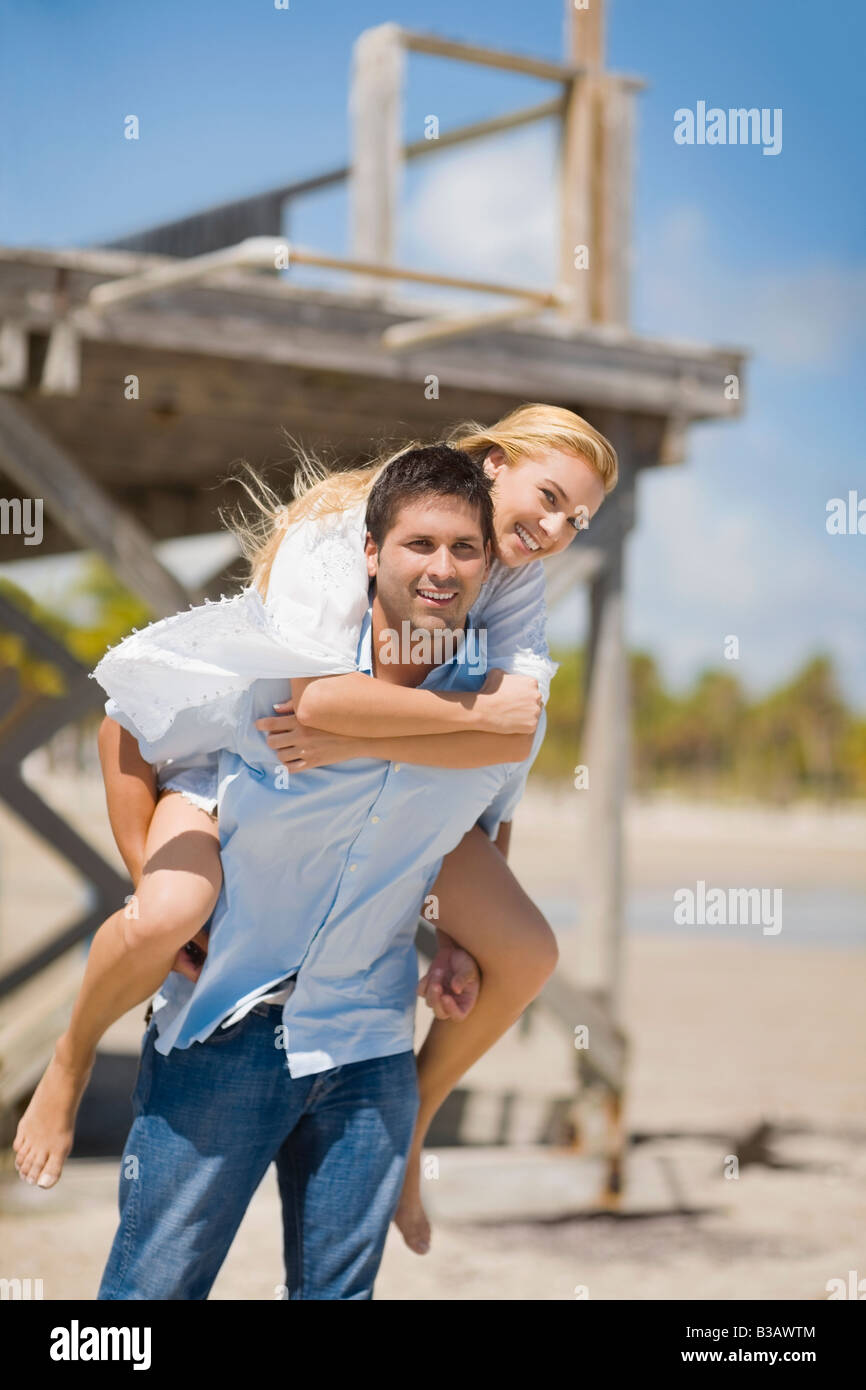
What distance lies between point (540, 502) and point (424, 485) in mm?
236

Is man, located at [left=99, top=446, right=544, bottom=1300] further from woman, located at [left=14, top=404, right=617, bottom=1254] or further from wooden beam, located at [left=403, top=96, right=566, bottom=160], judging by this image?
wooden beam, located at [left=403, top=96, right=566, bottom=160]

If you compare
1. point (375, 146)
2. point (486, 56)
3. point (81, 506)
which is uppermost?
point (486, 56)

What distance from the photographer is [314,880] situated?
2.47 metres

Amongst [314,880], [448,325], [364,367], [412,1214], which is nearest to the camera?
[314,880]

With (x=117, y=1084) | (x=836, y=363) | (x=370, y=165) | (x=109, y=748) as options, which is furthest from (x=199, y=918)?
(x=836, y=363)

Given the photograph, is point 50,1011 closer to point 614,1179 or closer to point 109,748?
point 614,1179

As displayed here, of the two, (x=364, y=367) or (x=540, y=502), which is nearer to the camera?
(x=540, y=502)

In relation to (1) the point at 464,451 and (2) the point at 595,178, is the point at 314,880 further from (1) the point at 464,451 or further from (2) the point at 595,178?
(2) the point at 595,178

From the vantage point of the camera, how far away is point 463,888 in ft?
8.52

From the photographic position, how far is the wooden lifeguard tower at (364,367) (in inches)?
236

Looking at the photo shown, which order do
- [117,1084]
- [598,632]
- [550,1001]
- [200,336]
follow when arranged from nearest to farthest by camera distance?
[200,336]
[550,1001]
[598,632]
[117,1084]

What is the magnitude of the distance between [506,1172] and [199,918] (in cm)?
518

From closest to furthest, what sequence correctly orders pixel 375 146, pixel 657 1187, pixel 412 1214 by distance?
pixel 412 1214
pixel 375 146
pixel 657 1187

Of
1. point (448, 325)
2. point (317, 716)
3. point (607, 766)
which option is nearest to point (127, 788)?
point (317, 716)
